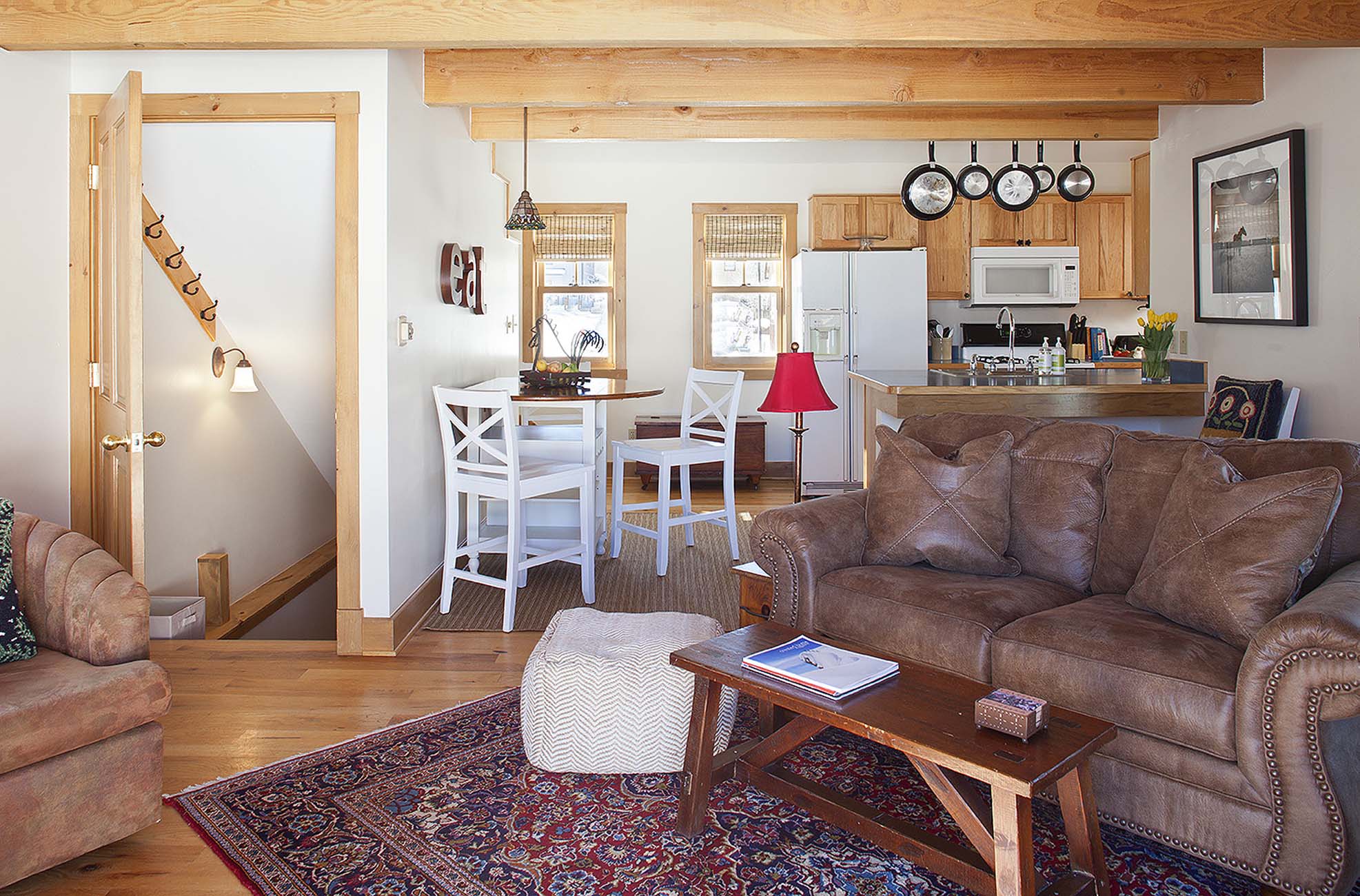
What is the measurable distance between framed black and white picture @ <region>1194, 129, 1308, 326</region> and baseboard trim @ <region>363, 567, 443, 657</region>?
154 inches

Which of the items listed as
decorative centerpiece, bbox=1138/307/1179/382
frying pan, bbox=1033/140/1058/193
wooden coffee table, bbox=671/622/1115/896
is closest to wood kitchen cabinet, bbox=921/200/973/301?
frying pan, bbox=1033/140/1058/193

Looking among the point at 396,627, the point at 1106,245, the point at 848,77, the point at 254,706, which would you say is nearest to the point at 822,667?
the point at 254,706

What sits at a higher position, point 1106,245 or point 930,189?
point 1106,245

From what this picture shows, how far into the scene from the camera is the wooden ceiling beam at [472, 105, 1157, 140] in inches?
215

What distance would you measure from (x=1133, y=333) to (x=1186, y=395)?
3.62 meters

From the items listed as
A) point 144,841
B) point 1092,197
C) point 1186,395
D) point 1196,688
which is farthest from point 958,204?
point 144,841

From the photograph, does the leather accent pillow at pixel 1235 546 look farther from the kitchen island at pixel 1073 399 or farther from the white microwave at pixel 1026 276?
the white microwave at pixel 1026 276

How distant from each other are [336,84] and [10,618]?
2188mm

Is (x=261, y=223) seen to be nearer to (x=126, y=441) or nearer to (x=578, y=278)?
(x=126, y=441)

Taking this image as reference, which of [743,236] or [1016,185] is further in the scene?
[743,236]

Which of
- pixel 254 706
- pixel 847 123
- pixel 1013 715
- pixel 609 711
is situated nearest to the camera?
pixel 1013 715

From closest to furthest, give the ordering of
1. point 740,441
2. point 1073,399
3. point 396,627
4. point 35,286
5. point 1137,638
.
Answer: point 1137,638
point 35,286
point 396,627
point 1073,399
point 740,441

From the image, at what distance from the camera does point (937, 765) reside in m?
1.96

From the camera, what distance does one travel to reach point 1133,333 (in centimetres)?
830
